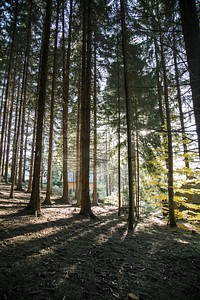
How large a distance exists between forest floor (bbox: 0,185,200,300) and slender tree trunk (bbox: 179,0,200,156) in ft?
8.47

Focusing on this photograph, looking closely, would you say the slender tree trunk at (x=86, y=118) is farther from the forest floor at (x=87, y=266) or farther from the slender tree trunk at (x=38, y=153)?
the forest floor at (x=87, y=266)

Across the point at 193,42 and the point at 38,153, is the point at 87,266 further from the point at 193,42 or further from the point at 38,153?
the point at 38,153

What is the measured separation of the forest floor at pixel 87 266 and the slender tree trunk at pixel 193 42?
2581mm

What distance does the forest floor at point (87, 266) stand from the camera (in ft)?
7.89

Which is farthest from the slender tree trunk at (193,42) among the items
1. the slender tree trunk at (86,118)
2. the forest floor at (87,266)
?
the slender tree trunk at (86,118)

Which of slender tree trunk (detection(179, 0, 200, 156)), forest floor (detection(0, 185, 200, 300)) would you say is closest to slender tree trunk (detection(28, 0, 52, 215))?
forest floor (detection(0, 185, 200, 300))

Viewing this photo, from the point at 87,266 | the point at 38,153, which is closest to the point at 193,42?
the point at 87,266

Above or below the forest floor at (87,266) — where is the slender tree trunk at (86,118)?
above

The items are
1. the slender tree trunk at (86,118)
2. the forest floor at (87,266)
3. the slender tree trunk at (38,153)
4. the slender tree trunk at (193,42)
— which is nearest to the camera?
the forest floor at (87,266)

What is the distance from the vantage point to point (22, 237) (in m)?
4.05

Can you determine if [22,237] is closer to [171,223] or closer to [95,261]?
[95,261]

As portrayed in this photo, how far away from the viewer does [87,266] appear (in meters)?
3.18

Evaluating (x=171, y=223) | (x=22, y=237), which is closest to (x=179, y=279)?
(x=22, y=237)

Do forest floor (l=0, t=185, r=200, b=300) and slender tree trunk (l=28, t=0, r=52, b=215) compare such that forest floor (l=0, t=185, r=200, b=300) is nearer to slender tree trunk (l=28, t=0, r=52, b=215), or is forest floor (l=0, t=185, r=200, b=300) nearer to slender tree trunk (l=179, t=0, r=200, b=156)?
slender tree trunk (l=28, t=0, r=52, b=215)
